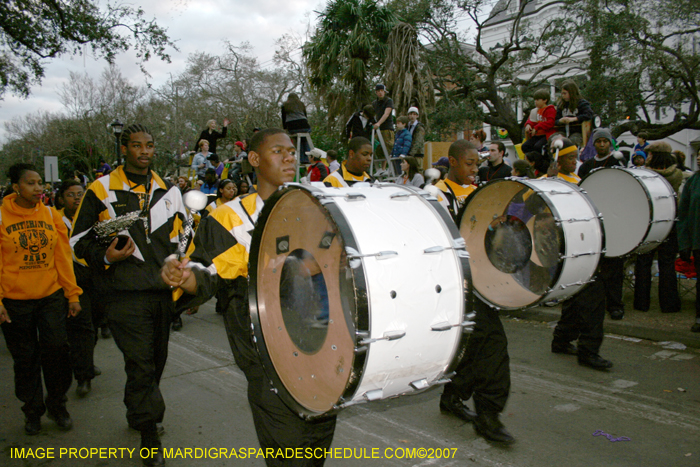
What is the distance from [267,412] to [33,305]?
276 centimetres

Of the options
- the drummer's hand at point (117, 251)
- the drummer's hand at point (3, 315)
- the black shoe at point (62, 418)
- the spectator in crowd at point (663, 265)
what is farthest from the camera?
the spectator in crowd at point (663, 265)

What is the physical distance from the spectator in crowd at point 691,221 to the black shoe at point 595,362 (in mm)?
1644

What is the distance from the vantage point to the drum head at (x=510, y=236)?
3.74 m

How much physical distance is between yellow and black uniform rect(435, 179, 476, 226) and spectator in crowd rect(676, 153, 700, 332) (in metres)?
3.49

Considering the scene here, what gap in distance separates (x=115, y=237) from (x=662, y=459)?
12.3ft

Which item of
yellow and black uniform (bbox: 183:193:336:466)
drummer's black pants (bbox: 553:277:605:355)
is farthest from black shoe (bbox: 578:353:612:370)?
yellow and black uniform (bbox: 183:193:336:466)

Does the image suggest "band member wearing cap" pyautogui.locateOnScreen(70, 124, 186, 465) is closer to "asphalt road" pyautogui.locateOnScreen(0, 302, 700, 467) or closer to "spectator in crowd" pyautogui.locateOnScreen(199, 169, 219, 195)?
"asphalt road" pyautogui.locateOnScreen(0, 302, 700, 467)

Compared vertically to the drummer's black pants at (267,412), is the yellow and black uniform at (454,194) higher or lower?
higher

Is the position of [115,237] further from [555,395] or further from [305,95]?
[305,95]

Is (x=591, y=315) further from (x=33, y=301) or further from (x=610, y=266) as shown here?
(x=33, y=301)

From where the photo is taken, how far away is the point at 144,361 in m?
3.45

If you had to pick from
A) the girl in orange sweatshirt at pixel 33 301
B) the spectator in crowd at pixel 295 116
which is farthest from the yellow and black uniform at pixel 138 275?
the spectator in crowd at pixel 295 116

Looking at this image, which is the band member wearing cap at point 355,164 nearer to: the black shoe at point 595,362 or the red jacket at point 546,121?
the black shoe at point 595,362

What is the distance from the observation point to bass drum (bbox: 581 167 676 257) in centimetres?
558
